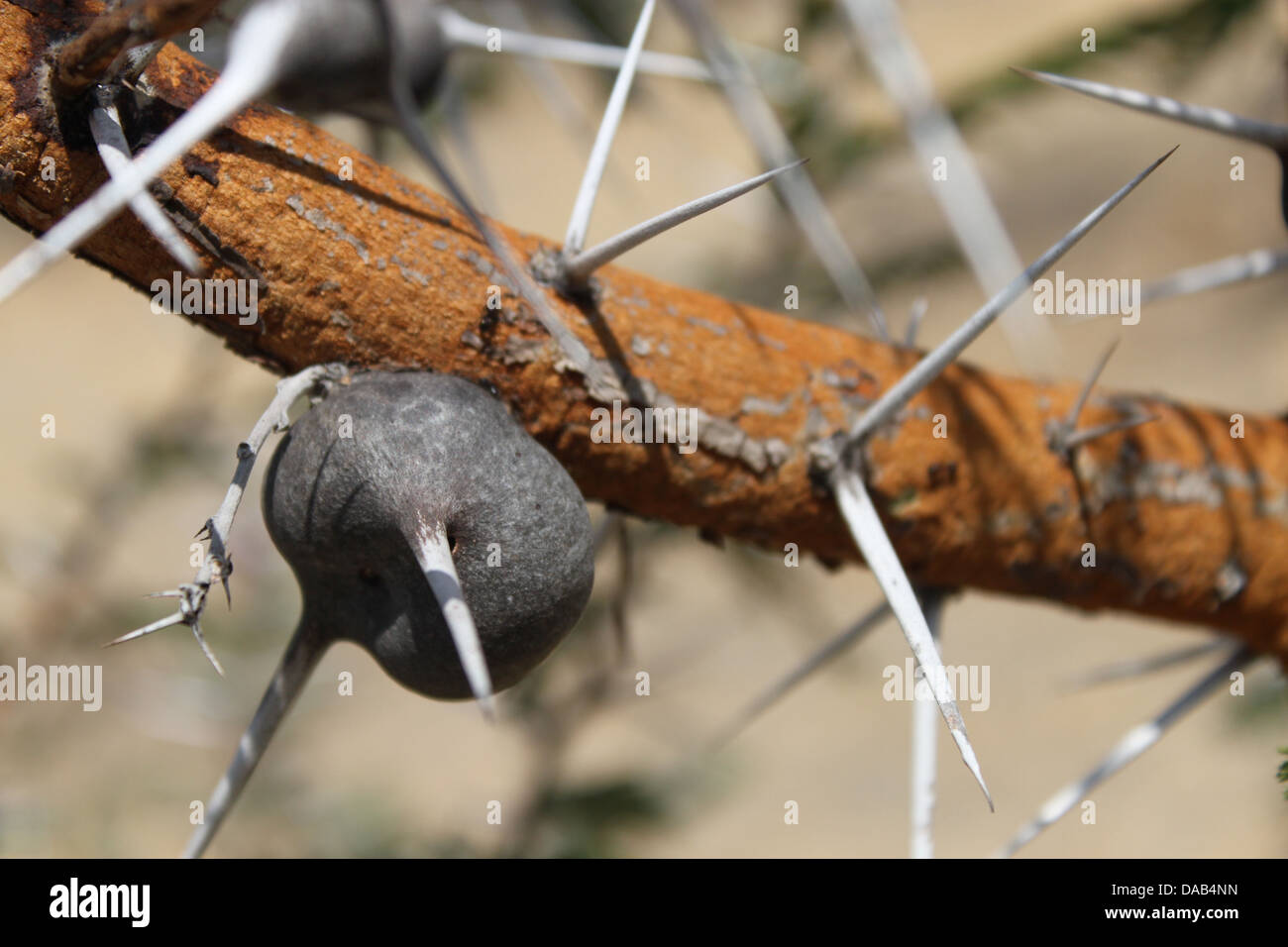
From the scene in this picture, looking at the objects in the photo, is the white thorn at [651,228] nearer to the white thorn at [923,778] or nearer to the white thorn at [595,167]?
the white thorn at [595,167]

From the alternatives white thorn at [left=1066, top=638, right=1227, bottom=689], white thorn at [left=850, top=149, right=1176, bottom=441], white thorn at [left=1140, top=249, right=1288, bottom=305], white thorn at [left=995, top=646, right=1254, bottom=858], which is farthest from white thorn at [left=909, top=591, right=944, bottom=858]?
white thorn at [left=1140, top=249, right=1288, bottom=305]

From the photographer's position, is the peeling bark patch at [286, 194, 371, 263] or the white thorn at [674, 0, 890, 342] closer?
the peeling bark patch at [286, 194, 371, 263]

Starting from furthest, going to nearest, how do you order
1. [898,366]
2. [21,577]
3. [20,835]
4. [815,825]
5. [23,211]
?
[815,825], [21,577], [20,835], [898,366], [23,211]

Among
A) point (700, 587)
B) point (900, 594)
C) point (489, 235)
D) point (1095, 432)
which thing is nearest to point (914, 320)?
point (1095, 432)

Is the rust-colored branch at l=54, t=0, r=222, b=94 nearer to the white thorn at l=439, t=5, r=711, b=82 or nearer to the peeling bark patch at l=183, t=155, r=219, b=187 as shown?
the peeling bark patch at l=183, t=155, r=219, b=187

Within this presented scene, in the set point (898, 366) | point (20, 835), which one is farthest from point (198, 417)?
point (898, 366)

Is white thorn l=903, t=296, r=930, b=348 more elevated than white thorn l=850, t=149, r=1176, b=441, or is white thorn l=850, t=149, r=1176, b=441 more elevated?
white thorn l=903, t=296, r=930, b=348

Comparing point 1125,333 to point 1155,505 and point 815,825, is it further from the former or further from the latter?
point 1155,505
